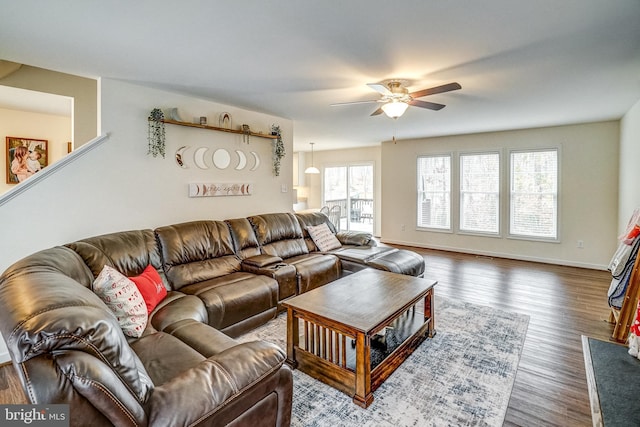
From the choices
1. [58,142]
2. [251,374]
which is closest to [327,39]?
[251,374]

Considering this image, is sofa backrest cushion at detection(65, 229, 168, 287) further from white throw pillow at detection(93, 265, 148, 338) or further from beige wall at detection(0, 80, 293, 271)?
beige wall at detection(0, 80, 293, 271)

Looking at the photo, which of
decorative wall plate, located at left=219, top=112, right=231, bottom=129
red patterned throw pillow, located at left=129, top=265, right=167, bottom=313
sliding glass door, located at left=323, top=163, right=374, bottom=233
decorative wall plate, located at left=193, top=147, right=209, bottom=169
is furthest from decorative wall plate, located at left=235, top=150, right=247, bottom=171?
sliding glass door, located at left=323, top=163, right=374, bottom=233

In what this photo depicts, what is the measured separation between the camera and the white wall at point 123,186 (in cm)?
278

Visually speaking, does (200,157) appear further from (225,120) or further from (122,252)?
(122,252)

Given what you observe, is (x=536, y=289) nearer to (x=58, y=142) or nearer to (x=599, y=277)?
(x=599, y=277)

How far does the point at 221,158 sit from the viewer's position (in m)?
4.14

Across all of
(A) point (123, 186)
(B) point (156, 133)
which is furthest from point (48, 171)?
(B) point (156, 133)

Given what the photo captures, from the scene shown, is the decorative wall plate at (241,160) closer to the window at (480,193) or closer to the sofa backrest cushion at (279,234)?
the sofa backrest cushion at (279,234)

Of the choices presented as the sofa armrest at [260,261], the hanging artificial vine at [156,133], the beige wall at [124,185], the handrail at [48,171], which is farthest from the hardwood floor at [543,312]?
the handrail at [48,171]

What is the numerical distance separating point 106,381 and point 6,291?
559 millimetres

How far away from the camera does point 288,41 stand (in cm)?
234

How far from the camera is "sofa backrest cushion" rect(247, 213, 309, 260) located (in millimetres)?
4031

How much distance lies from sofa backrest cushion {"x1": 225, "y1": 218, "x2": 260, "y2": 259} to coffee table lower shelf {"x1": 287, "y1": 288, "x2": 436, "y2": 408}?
1.43 m

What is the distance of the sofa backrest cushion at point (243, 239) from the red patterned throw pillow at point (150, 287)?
109 cm
